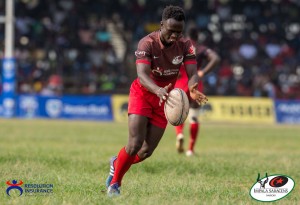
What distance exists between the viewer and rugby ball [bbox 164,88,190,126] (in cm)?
788

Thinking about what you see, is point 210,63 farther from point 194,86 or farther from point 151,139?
point 194,86

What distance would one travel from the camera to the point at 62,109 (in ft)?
105

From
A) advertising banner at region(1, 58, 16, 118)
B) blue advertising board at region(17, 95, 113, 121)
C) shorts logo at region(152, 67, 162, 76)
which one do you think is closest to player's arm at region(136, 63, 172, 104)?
shorts logo at region(152, 67, 162, 76)

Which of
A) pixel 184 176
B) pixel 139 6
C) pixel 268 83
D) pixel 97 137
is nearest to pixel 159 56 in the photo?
pixel 184 176

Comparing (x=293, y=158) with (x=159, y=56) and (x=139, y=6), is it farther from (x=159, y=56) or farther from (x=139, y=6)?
(x=139, y=6)

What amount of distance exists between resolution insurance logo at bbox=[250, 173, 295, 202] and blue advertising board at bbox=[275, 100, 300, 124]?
2373cm

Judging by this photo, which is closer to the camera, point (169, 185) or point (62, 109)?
point (169, 185)

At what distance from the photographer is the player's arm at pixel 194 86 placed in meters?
8.12

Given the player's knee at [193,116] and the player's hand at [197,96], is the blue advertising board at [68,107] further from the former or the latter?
the player's hand at [197,96]

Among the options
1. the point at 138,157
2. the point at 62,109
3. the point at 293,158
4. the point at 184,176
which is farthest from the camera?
the point at 62,109

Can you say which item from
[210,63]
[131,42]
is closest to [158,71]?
[210,63]

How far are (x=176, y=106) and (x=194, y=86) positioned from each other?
50cm

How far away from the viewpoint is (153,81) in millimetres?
8344

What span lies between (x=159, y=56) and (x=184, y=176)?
301 centimetres
